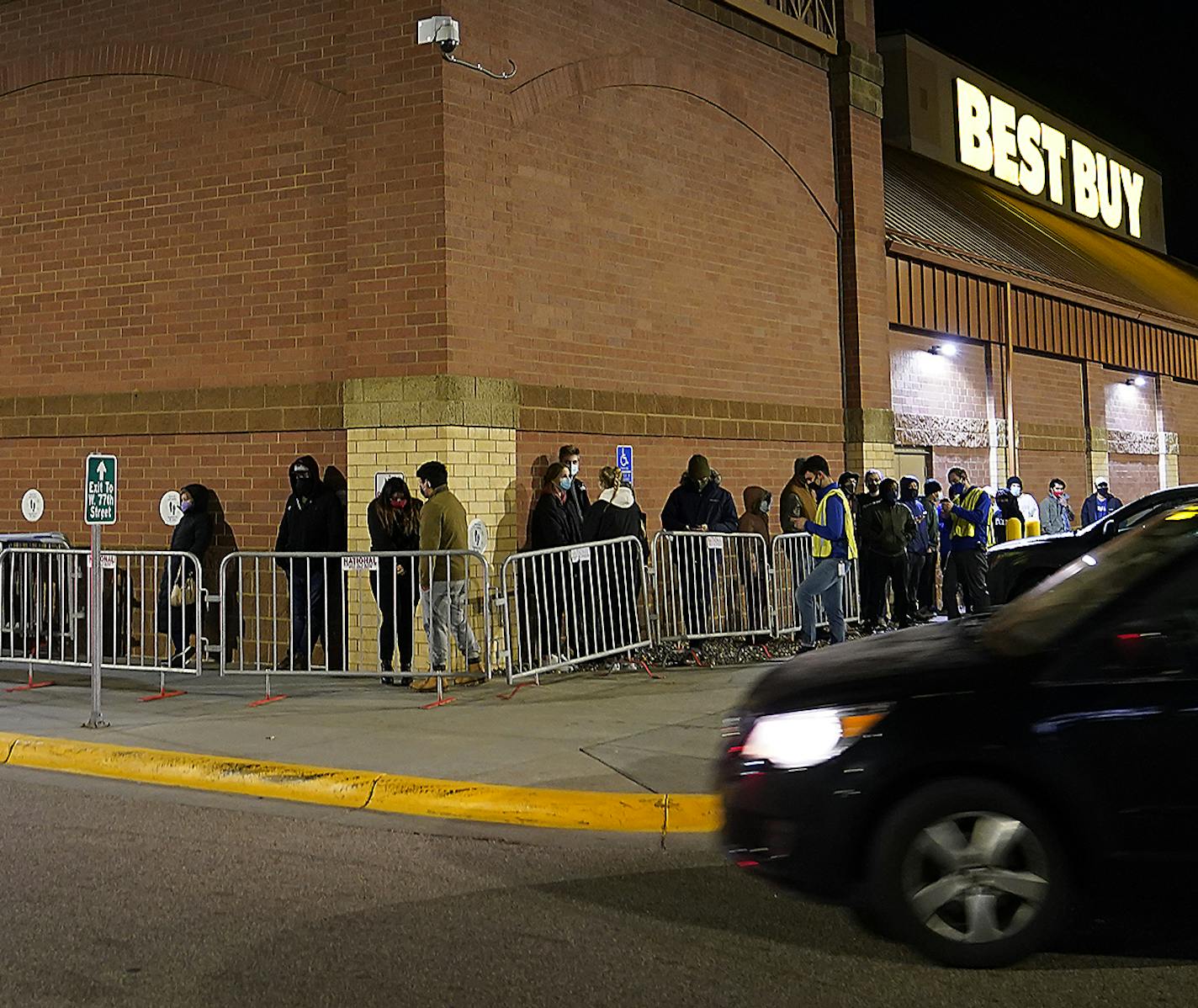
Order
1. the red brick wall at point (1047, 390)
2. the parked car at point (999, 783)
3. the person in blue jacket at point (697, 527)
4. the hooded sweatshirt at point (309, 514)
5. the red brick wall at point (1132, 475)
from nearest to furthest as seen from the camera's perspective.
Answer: the parked car at point (999, 783), the hooded sweatshirt at point (309, 514), the person in blue jacket at point (697, 527), the red brick wall at point (1047, 390), the red brick wall at point (1132, 475)

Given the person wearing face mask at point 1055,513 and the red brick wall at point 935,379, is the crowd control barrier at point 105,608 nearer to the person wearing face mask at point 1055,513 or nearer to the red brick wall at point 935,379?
the red brick wall at point 935,379

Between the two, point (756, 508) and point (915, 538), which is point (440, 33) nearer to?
point (756, 508)

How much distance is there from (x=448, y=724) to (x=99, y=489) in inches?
115

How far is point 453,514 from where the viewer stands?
10.8 meters

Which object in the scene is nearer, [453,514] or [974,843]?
[974,843]

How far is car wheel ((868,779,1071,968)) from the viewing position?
442cm

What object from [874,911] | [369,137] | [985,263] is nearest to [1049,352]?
[985,263]

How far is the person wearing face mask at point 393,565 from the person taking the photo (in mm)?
10672

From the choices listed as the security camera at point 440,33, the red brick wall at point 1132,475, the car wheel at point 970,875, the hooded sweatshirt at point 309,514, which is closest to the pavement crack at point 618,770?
the car wheel at point 970,875

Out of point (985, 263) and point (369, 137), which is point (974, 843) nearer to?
point (369, 137)

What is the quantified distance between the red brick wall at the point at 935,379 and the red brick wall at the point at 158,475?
9139 mm

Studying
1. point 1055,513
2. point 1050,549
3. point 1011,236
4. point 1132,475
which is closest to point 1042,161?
point 1011,236

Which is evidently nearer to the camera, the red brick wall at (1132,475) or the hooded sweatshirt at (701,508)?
the hooded sweatshirt at (701,508)

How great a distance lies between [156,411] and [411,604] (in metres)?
4.35
